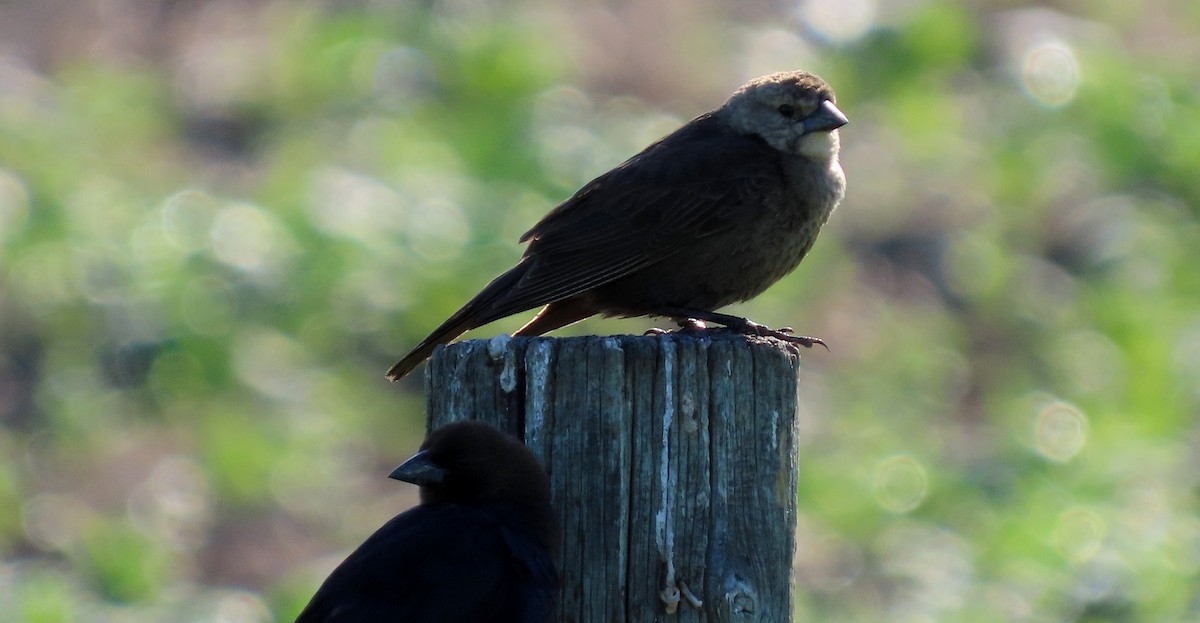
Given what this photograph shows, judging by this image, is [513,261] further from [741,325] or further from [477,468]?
[477,468]

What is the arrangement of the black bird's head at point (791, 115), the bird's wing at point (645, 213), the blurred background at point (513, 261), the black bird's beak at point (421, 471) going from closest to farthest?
the black bird's beak at point (421, 471) → the bird's wing at point (645, 213) → the black bird's head at point (791, 115) → the blurred background at point (513, 261)

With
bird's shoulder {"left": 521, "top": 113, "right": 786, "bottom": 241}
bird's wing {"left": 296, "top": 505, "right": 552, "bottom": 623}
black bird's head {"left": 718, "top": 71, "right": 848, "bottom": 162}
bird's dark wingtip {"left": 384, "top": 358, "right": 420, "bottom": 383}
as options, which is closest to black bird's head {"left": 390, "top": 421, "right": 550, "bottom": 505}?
bird's wing {"left": 296, "top": 505, "right": 552, "bottom": 623}

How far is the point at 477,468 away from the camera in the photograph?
3.73m

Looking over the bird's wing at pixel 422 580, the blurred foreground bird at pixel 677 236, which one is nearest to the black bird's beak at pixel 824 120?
the blurred foreground bird at pixel 677 236

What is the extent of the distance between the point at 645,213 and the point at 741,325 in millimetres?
762

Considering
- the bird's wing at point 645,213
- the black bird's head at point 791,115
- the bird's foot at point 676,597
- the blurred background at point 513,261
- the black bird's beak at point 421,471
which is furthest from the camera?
the blurred background at point 513,261

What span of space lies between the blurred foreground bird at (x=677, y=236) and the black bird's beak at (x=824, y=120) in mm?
126

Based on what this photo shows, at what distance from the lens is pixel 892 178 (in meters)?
13.5

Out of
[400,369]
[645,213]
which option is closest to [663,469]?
[400,369]

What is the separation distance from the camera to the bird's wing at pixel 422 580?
3.63 m

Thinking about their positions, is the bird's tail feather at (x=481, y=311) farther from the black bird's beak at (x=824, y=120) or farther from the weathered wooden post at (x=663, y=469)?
the weathered wooden post at (x=663, y=469)

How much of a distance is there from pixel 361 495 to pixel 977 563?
357 centimetres

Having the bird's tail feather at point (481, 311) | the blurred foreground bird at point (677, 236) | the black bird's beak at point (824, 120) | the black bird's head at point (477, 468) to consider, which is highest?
the black bird's beak at point (824, 120)

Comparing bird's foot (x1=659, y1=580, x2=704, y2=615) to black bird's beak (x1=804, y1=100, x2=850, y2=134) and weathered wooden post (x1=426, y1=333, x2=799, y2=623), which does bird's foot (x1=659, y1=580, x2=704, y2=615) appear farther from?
black bird's beak (x1=804, y1=100, x2=850, y2=134)
